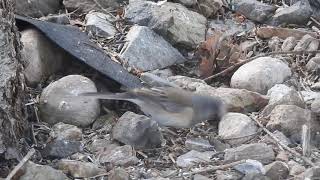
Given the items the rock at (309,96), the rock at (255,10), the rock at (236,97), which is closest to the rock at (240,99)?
the rock at (236,97)

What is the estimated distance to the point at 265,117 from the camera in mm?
4090

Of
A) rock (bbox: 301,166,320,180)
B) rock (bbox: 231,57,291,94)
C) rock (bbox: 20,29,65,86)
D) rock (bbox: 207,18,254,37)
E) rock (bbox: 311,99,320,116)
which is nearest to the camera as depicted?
rock (bbox: 301,166,320,180)

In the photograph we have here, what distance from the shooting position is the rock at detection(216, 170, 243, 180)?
3539mm

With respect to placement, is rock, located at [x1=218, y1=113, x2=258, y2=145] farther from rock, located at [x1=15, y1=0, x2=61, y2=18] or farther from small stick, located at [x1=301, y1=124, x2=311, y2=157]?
rock, located at [x1=15, y1=0, x2=61, y2=18]

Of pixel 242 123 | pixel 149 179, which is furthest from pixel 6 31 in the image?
pixel 242 123

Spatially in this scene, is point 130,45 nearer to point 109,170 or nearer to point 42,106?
point 42,106

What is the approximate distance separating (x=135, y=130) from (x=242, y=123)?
559mm

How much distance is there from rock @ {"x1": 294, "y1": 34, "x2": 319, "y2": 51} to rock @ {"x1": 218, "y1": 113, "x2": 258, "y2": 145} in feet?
3.15

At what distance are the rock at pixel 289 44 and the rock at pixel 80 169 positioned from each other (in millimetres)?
1794

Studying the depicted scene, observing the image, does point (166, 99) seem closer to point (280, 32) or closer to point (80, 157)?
point (80, 157)

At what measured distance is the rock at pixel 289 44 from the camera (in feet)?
16.0

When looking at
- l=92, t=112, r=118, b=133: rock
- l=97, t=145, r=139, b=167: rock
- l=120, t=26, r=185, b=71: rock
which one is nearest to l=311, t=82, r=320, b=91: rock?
l=120, t=26, r=185, b=71: rock

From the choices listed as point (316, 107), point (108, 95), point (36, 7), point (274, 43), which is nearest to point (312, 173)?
point (316, 107)

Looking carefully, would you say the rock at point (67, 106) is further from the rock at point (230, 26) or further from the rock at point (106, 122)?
the rock at point (230, 26)
